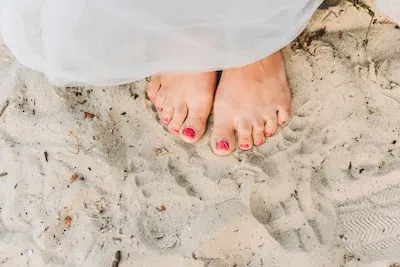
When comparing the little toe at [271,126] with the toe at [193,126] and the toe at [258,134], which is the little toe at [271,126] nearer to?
the toe at [258,134]

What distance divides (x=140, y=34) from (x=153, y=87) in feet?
1.21

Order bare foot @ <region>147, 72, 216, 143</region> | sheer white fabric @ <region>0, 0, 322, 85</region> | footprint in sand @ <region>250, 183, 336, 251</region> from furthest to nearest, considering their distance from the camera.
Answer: bare foot @ <region>147, 72, 216, 143</region> < footprint in sand @ <region>250, 183, 336, 251</region> < sheer white fabric @ <region>0, 0, 322, 85</region>

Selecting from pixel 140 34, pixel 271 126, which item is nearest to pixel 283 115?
pixel 271 126

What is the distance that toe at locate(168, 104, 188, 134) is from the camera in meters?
1.24

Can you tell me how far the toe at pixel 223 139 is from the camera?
3.93ft

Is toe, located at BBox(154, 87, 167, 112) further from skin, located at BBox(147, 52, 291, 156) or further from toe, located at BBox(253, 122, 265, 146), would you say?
toe, located at BBox(253, 122, 265, 146)

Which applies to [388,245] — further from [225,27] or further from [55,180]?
[55,180]

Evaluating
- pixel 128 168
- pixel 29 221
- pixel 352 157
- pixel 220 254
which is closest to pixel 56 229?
pixel 29 221

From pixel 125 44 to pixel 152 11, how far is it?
8 cm

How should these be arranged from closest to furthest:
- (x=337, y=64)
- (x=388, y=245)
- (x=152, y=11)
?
(x=152, y=11), (x=388, y=245), (x=337, y=64)

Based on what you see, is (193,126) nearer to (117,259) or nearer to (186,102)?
(186,102)

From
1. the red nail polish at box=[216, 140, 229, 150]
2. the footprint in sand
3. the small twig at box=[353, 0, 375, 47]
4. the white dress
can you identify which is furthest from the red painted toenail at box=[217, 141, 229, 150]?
the small twig at box=[353, 0, 375, 47]

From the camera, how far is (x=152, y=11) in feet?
2.86

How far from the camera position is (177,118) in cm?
124
